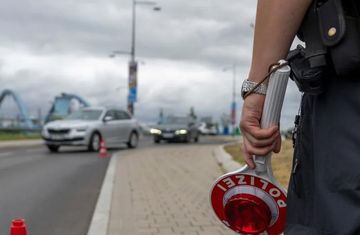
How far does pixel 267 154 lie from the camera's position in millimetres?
2039

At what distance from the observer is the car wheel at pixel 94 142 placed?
65.8 ft

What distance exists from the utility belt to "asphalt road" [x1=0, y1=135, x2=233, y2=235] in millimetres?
4768

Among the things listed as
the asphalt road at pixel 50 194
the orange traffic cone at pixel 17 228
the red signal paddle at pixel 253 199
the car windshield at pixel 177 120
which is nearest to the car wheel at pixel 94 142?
the asphalt road at pixel 50 194

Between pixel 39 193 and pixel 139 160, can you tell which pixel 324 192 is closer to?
pixel 39 193

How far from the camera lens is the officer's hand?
6.51 feet

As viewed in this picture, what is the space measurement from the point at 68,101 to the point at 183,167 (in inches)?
2323

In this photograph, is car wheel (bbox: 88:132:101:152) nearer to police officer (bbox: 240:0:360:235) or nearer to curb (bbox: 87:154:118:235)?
curb (bbox: 87:154:118:235)

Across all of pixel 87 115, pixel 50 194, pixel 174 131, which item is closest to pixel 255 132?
pixel 50 194

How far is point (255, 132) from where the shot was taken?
6.50 feet

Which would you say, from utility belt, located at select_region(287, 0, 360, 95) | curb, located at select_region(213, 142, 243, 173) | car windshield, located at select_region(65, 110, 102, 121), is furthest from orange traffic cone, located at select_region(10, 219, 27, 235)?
car windshield, located at select_region(65, 110, 102, 121)

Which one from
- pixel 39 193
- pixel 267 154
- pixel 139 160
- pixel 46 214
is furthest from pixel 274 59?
pixel 139 160

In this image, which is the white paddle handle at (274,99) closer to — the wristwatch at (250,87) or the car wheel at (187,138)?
the wristwatch at (250,87)

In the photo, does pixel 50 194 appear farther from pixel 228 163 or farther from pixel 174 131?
pixel 174 131

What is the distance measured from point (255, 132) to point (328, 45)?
393 millimetres
